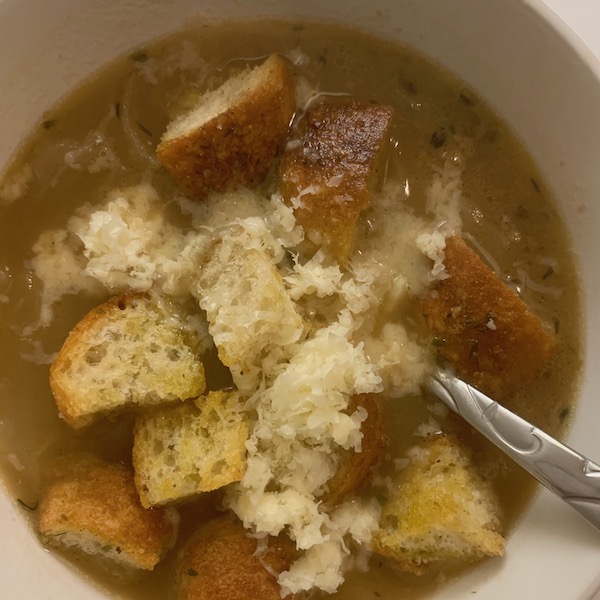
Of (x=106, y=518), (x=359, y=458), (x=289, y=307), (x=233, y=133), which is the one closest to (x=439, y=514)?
(x=359, y=458)

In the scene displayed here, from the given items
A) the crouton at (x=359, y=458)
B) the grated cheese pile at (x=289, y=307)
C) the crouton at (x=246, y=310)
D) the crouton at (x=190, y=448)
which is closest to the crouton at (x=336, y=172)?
the grated cheese pile at (x=289, y=307)

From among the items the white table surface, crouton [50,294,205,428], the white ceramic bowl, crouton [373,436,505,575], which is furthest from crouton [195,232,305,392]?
the white table surface

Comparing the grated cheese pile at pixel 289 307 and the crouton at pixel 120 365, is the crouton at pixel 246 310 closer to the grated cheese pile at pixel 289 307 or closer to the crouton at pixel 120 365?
the grated cheese pile at pixel 289 307

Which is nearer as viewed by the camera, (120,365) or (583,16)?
(120,365)

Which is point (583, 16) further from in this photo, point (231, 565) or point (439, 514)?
point (231, 565)

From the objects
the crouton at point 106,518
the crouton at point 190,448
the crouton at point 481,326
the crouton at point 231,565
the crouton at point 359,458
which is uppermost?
the crouton at point 481,326
